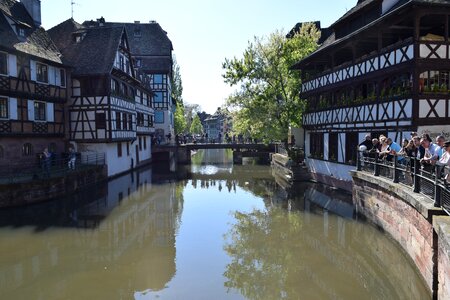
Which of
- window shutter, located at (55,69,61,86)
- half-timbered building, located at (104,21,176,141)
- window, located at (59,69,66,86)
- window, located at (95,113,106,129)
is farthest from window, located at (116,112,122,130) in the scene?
half-timbered building, located at (104,21,176,141)

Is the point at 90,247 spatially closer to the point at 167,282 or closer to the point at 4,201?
the point at 167,282

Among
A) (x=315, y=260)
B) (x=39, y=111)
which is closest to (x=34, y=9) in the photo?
(x=39, y=111)

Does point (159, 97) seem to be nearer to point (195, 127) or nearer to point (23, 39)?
point (23, 39)

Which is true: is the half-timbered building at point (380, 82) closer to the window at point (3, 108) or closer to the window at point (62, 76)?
the window at point (62, 76)

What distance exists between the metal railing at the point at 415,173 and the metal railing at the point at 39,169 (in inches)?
673

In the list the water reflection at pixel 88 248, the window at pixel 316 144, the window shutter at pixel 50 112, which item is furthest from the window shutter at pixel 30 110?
the window at pixel 316 144

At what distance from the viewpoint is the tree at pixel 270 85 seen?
1389 inches

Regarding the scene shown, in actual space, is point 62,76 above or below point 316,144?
above

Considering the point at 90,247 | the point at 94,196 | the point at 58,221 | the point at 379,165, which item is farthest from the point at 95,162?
the point at 379,165

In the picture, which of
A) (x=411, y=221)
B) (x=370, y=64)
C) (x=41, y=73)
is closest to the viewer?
(x=411, y=221)

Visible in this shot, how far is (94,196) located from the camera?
24.2 m

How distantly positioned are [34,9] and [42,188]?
15.1 metres

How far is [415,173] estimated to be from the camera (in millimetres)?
11586

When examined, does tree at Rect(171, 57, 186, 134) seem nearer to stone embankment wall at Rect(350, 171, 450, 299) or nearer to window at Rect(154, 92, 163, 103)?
window at Rect(154, 92, 163, 103)
